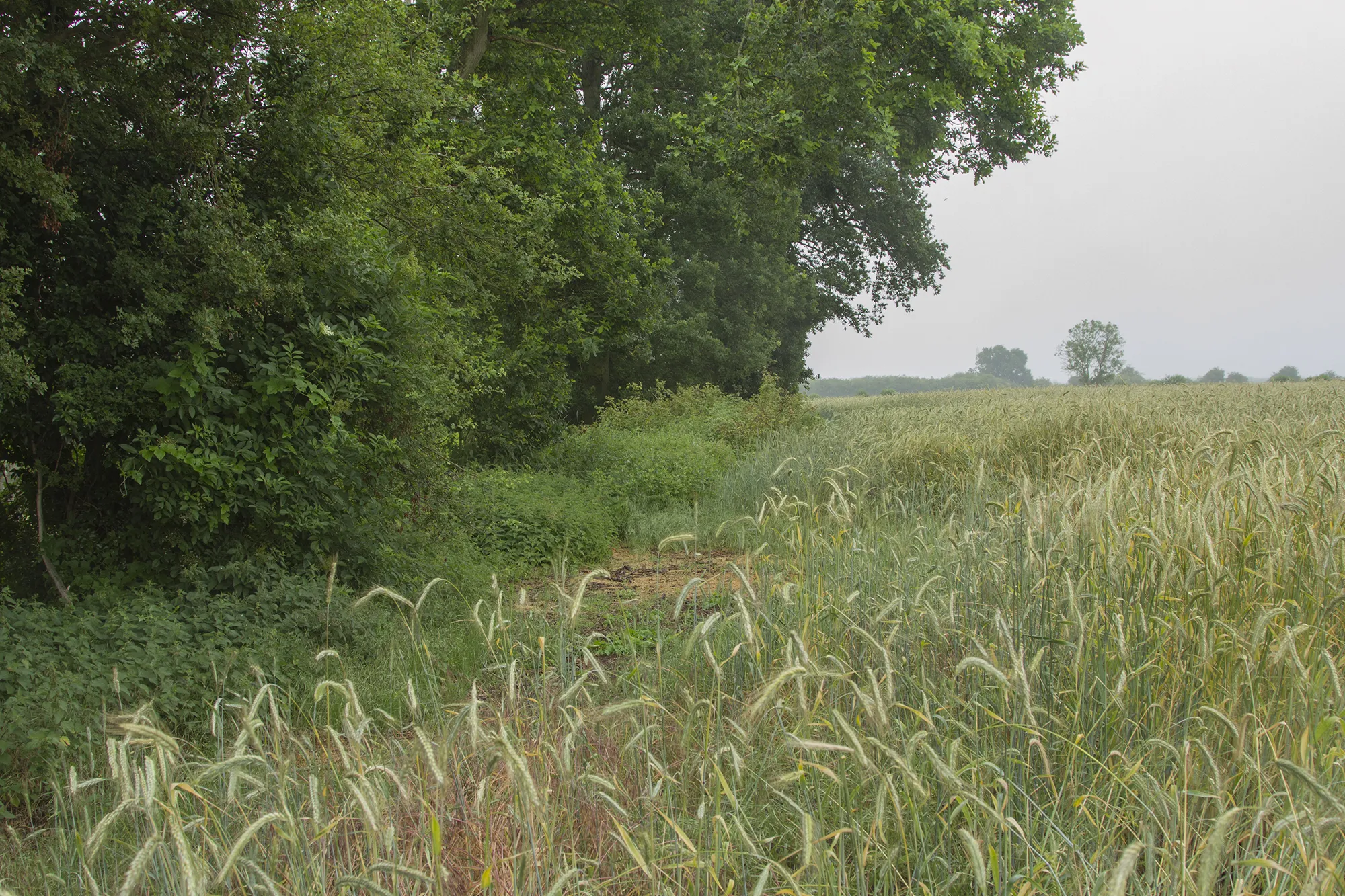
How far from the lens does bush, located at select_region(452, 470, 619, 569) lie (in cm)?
875

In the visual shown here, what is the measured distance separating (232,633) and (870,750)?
157 inches

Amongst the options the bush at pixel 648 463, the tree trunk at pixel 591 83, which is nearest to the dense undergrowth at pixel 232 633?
the bush at pixel 648 463

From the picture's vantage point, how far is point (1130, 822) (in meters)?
2.62

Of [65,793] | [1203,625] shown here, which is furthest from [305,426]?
[1203,625]

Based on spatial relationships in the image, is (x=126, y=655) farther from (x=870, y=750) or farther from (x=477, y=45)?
(x=477, y=45)

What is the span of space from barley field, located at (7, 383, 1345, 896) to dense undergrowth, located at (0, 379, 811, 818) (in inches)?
9.2

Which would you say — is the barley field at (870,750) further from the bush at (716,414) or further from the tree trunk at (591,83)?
the tree trunk at (591,83)

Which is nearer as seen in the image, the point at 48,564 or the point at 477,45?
the point at 48,564

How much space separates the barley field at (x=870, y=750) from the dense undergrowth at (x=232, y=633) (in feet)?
0.77

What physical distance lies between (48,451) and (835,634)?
5.07 meters

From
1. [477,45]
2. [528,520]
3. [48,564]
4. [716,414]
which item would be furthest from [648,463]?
[48,564]

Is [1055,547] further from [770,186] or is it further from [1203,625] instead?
[770,186]

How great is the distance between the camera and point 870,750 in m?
2.73

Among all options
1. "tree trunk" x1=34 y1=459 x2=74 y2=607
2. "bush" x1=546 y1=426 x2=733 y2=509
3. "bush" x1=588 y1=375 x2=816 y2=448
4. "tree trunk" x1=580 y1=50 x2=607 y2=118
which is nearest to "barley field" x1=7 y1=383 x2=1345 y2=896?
"tree trunk" x1=34 y1=459 x2=74 y2=607
